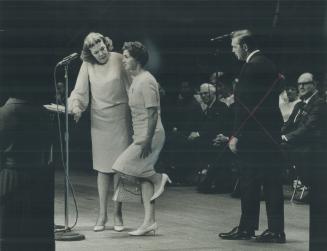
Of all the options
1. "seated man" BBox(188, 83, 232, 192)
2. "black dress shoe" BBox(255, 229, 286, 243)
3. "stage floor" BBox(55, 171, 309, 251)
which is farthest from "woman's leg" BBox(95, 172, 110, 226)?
"seated man" BBox(188, 83, 232, 192)

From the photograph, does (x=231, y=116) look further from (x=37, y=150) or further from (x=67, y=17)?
(x=37, y=150)

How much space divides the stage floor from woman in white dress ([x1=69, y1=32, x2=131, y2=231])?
434 mm

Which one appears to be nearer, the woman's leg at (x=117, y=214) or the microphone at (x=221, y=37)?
the woman's leg at (x=117, y=214)

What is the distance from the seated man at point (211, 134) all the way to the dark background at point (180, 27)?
402 mm

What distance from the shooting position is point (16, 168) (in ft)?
15.6

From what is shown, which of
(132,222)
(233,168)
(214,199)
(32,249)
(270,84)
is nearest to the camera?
(32,249)

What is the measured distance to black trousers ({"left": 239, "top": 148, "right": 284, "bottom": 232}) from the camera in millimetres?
6867

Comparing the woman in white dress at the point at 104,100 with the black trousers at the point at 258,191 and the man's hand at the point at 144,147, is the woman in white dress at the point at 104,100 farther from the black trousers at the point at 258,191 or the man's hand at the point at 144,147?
the black trousers at the point at 258,191

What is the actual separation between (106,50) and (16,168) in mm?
2625

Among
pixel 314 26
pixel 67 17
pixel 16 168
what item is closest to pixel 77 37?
pixel 67 17

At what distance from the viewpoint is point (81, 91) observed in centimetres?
727

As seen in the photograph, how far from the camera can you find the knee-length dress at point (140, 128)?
7.13 m

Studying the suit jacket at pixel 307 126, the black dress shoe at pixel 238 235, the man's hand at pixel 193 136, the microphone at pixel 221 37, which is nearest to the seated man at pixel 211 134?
the man's hand at pixel 193 136

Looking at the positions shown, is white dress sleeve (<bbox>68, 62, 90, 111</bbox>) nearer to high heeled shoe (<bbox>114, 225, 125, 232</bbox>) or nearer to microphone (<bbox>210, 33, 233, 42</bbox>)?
high heeled shoe (<bbox>114, 225, 125, 232</bbox>)
